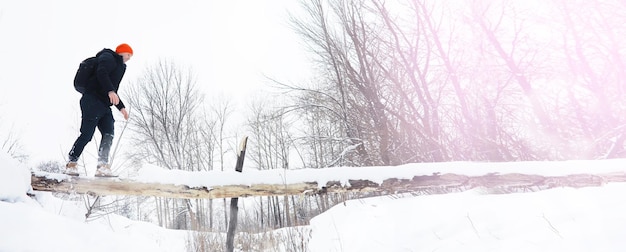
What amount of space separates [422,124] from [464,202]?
5.78 m

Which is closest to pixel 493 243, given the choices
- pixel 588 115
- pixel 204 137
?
pixel 588 115

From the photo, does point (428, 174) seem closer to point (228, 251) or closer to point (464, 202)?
point (464, 202)

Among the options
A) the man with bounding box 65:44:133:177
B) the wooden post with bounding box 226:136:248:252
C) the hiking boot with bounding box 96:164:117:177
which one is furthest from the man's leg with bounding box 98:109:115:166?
the wooden post with bounding box 226:136:248:252

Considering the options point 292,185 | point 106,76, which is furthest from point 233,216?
point 106,76

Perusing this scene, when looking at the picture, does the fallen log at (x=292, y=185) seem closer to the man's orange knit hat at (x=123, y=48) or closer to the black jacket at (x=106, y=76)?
the black jacket at (x=106, y=76)

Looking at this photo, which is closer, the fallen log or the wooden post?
the fallen log

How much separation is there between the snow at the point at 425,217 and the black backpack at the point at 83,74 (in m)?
1.29

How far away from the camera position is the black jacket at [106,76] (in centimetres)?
387

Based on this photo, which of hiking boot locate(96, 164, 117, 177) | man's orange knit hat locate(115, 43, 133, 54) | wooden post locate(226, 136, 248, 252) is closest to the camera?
hiking boot locate(96, 164, 117, 177)

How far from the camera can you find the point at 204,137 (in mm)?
26422

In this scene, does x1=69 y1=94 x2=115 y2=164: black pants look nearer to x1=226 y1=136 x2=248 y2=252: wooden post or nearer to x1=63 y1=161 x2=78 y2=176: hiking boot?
x1=63 y1=161 x2=78 y2=176: hiking boot

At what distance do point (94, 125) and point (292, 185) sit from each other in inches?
94.8

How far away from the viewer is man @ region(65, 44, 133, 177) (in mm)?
3756

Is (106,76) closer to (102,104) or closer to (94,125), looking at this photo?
(102,104)
